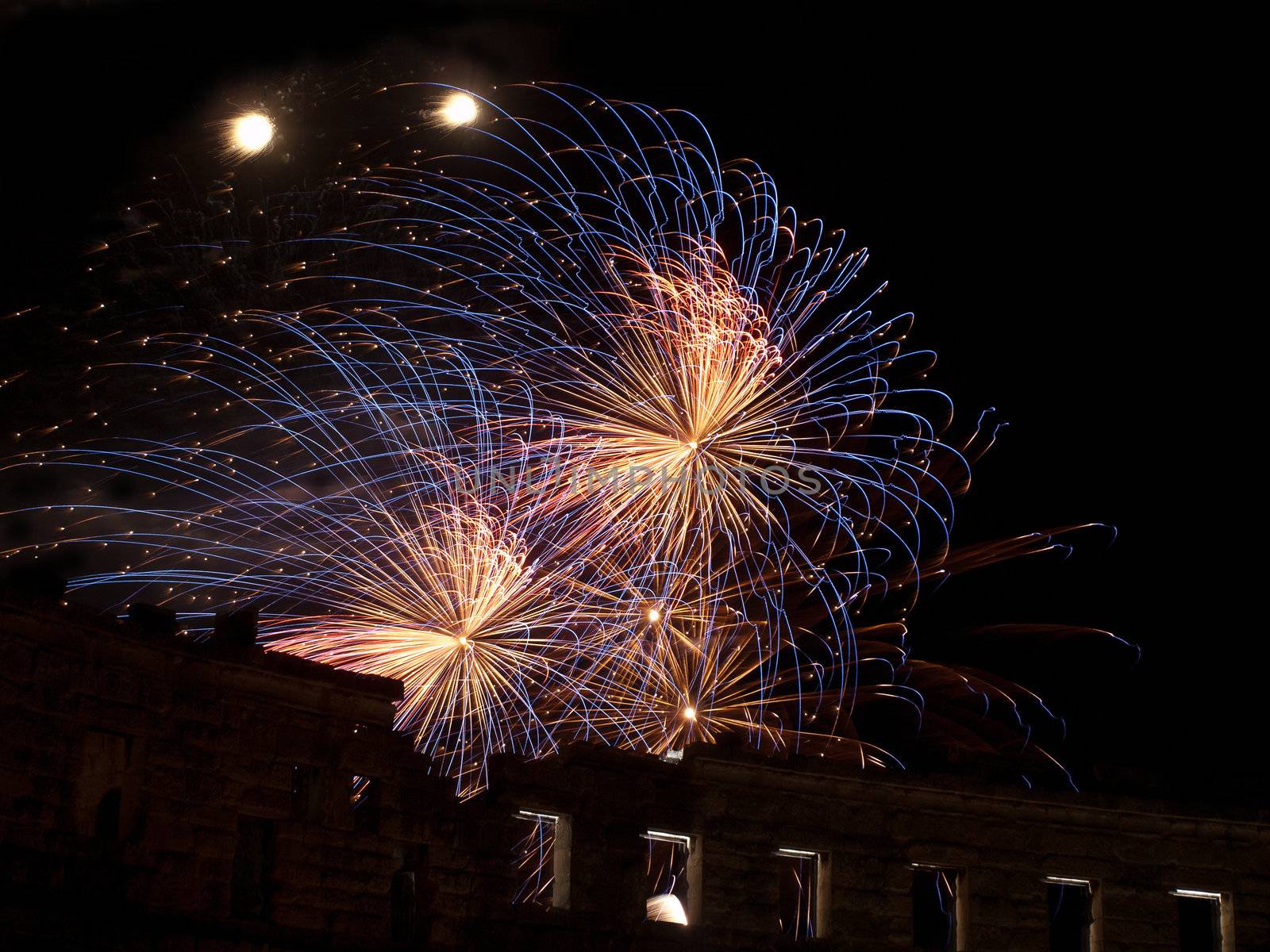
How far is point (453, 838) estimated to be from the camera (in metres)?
25.5

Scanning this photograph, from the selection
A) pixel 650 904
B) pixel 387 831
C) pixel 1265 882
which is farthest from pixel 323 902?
pixel 1265 882

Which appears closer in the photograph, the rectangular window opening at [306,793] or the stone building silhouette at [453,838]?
the stone building silhouette at [453,838]

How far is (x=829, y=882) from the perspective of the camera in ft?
91.0

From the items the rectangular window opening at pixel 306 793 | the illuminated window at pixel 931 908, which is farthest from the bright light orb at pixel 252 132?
the illuminated window at pixel 931 908

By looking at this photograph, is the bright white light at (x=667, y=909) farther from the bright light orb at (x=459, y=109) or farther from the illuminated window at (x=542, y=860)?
the bright light orb at (x=459, y=109)

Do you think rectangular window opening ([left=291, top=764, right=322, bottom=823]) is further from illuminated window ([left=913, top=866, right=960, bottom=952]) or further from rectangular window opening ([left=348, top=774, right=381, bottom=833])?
illuminated window ([left=913, top=866, right=960, bottom=952])

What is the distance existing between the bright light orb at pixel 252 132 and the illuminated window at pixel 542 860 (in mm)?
11249

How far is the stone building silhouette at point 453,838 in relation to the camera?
21828 millimetres

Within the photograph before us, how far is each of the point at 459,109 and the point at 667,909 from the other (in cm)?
1379

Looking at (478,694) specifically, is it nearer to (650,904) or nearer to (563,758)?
(563,758)

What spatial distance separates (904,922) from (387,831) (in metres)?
9.11

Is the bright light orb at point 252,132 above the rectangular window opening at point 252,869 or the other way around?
above

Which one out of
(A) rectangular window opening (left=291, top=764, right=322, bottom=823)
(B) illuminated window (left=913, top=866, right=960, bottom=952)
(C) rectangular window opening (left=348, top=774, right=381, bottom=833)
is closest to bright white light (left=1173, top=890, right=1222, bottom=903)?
A: (B) illuminated window (left=913, top=866, right=960, bottom=952)

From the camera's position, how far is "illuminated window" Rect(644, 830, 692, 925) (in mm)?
27344
